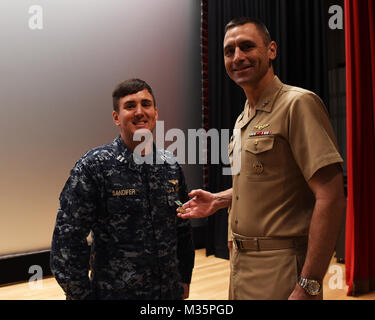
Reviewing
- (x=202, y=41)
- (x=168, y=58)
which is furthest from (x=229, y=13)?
(x=168, y=58)

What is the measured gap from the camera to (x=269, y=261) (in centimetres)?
133

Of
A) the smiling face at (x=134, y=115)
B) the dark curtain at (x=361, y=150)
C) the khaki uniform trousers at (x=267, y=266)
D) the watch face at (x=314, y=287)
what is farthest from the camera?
the dark curtain at (x=361, y=150)

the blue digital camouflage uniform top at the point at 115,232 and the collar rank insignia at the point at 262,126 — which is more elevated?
the collar rank insignia at the point at 262,126

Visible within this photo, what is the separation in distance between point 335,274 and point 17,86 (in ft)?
11.6

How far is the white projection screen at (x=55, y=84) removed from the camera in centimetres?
359

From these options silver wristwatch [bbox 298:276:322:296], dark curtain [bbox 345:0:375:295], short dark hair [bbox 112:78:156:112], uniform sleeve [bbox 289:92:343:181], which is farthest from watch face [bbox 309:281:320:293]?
dark curtain [bbox 345:0:375:295]

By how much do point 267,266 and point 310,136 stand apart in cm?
49

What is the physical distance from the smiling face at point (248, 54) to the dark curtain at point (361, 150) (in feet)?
6.71

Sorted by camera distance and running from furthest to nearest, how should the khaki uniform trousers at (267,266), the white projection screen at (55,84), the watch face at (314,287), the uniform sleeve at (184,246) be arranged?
the white projection screen at (55,84) < the uniform sleeve at (184,246) < the khaki uniform trousers at (267,266) < the watch face at (314,287)

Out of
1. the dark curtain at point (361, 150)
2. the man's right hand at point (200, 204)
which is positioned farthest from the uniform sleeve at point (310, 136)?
the dark curtain at point (361, 150)

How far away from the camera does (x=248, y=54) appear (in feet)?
4.58

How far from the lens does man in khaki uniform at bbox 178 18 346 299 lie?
1.18 metres

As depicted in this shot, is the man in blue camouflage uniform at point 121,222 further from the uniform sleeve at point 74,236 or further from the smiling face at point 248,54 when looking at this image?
the smiling face at point 248,54
